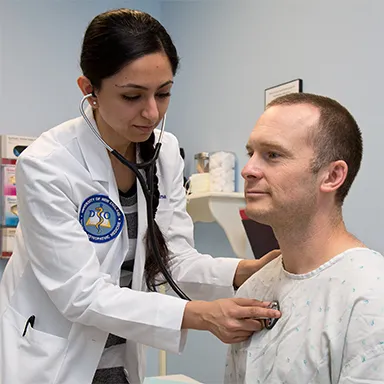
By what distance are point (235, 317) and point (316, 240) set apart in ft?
0.79

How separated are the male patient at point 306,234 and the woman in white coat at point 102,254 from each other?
0.08 meters

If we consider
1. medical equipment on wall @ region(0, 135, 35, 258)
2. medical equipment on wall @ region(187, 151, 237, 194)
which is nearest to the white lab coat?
medical equipment on wall @ region(187, 151, 237, 194)

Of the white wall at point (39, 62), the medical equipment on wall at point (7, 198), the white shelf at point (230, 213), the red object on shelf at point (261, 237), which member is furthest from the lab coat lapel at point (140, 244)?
the white wall at point (39, 62)

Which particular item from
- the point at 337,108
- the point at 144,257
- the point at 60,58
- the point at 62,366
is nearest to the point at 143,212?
the point at 144,257

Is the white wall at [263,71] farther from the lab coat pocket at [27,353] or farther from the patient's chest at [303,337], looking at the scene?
the lab coat pocket at [27,353]

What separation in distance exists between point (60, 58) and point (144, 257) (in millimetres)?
1899

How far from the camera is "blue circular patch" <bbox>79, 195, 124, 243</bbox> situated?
57.9 inches

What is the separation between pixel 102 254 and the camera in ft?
4.90

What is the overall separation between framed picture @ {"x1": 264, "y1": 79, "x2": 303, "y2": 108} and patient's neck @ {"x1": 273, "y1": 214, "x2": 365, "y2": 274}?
107 centimetres

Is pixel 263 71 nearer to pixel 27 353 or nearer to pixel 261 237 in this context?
pixel 261 237

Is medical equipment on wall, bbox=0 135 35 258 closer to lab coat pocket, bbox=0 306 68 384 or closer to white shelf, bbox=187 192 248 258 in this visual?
white shelf, bbox=187 192 248 258

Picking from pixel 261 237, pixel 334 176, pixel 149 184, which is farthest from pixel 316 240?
pixel 261 237

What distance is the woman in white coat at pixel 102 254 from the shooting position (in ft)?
4.45

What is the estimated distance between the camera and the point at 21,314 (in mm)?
1481
